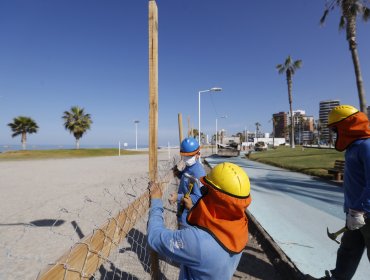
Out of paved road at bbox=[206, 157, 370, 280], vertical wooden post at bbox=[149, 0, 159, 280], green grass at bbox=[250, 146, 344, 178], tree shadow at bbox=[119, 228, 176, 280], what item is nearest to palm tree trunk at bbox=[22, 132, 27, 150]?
green grass at bbox=[250, 146, 344, 178]

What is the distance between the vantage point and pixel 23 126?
45.6m

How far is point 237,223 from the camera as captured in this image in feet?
5.43

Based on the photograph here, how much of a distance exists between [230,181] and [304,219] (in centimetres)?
544

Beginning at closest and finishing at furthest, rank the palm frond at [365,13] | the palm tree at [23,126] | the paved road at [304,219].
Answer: the paved road at [304,219] < the palm frond at [365,13] < the palm tree at [23,126]

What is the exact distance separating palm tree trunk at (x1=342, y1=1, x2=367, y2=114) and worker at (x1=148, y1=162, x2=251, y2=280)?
14111 millimetres

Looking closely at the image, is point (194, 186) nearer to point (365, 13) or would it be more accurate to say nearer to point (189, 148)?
point (189, 148)

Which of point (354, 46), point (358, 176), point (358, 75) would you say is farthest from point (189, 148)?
point (354, 46)

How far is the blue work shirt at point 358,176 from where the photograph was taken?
255 cm

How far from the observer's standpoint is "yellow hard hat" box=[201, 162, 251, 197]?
5.29 ft

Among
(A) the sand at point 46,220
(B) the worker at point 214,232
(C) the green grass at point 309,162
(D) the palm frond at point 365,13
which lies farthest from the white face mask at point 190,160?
(D) the palm frond at point 365,13

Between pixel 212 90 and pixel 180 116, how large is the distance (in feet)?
50.4

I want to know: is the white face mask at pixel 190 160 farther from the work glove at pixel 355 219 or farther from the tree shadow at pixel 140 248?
the work glove at pixel 355 219

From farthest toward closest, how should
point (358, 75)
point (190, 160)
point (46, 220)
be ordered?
point (358, 75), point (46, 220), point (190, 160)

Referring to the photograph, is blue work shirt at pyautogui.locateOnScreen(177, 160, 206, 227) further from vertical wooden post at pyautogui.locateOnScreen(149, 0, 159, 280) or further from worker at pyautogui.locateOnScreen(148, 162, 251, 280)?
worker at pyautogui.locateOnScreen(148, 162, 251, 280)
